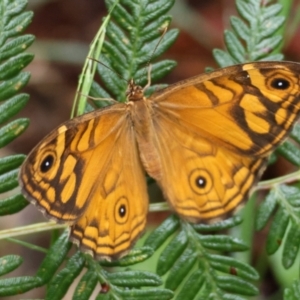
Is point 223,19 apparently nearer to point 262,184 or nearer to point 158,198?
point 158,198

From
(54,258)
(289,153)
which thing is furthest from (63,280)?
(289,153)

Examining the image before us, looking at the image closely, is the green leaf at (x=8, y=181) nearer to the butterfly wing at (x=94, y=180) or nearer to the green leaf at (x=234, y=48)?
the butterfly wing at (x=94, y=180)

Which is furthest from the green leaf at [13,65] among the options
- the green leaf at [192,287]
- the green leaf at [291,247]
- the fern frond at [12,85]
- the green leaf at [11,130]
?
the green leaf at [291,247]

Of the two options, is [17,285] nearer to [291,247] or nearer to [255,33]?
[291,247]

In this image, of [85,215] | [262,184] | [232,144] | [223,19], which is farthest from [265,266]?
[223,19]

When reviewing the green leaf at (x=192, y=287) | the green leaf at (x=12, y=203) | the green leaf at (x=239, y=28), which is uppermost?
the green leaf at (x=239, y=28)

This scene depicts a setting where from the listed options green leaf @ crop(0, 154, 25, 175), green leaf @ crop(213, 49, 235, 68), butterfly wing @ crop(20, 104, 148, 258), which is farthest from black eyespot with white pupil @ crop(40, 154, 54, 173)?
green leaf @ crop(213, 49, 235, 68)
